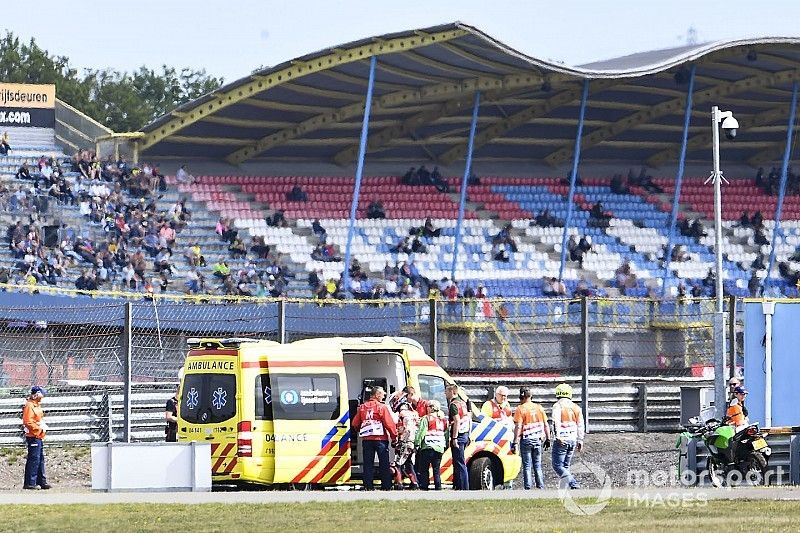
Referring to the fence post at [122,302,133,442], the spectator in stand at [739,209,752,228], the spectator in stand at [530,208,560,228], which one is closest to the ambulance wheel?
the fence post at [122,302,133,442]

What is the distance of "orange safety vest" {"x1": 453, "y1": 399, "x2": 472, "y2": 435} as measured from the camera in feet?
70.3

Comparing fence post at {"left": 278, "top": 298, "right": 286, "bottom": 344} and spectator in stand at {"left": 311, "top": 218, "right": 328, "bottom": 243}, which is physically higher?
spectator in stand at {"left": 311, "top": 218, "right": 328, "bottom": 243}

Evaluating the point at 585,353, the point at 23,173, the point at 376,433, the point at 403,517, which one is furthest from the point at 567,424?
the point at 23,173

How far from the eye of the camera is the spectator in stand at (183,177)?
48219 mm

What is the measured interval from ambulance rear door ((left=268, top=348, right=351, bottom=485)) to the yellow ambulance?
0.04ft

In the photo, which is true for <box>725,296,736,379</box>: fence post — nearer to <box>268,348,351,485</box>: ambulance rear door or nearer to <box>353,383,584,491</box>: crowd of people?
<box>353,383,584,491</box>: crowd of people

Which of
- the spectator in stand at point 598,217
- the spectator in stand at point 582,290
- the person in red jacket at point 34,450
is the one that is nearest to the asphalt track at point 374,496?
the person in red jacket at point 34,450

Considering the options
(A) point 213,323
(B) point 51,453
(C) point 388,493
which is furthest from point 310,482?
(A) point 213,323

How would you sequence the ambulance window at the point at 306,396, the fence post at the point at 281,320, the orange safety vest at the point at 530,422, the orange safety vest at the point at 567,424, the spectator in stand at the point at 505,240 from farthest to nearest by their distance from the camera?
the spectator in stand at the point at 505,240
the fence post at the point at 281,320
the orange safety vest at the point at 530,422
the orange safety vest at the point at 567,424
the ambulance window at the point at 306,396

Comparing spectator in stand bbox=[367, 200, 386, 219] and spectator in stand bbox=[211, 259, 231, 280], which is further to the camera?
spectator in stand bbox=[367, 200, 386, 219]

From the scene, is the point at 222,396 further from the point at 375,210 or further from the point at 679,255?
the point at 679,255

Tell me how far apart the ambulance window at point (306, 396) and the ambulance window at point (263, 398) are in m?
0.06

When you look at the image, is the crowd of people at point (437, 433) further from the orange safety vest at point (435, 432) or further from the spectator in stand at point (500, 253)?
the spectator in stand at point (500, 253)

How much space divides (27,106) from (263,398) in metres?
31.6
